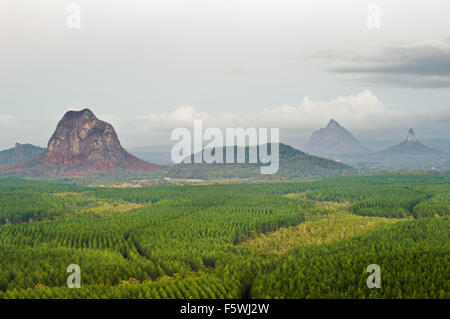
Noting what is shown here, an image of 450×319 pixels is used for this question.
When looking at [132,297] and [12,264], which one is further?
[12,264]

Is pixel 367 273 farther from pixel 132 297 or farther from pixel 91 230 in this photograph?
pixel 91 230

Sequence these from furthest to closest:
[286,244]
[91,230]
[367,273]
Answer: [91,230]
[286,244]
[367,273]

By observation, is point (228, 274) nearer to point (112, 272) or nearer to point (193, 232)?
point (112, 272)

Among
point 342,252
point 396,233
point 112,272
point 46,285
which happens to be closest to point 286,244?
point 342,252

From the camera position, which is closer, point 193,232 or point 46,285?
point 46,285
